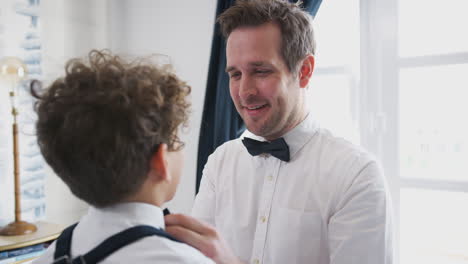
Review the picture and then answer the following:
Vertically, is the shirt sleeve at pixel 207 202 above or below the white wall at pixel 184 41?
below

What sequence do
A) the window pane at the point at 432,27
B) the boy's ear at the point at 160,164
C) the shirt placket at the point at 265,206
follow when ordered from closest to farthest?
1. the boy's ear at the point at 160,164
2. the shirt placket at the point at 265,206
3. the window pane at the point at 432,27

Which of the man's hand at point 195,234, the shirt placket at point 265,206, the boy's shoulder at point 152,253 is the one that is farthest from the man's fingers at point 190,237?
the shirt placket at point 265,206

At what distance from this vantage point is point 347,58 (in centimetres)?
225

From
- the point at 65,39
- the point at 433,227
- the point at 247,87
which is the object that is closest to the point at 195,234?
the point at 247,87

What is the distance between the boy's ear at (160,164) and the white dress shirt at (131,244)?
7cm

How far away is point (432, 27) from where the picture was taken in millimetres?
2037

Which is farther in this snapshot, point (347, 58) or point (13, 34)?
point (13, 34)

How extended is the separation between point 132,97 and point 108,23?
256cm

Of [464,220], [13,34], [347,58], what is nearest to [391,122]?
[347,58]

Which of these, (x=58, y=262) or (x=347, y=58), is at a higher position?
(x=347, y=58)

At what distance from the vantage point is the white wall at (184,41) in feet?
8.65

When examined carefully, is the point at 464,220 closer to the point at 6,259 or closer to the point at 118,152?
the point at 118,152

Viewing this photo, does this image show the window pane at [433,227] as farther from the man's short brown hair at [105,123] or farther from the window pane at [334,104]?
the man's short brown hair at [105,123]

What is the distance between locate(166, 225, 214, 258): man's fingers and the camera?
86cm
